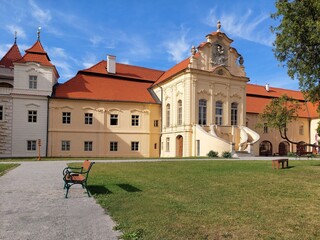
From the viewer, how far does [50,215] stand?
6.70 meters

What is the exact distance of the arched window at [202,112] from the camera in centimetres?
3426

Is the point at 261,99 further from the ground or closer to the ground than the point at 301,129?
further from the ground

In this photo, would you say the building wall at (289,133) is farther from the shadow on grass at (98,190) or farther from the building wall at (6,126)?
the shadow on grass at (98,190)

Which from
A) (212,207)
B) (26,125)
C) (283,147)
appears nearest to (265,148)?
(283,147)

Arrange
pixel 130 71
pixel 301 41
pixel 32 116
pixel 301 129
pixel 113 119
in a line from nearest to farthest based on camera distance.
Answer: pixel 301 41 < pixel 32 116 < pixel 113 119 < pixel 130 71 < pixel 301 129

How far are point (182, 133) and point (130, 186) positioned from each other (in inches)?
917

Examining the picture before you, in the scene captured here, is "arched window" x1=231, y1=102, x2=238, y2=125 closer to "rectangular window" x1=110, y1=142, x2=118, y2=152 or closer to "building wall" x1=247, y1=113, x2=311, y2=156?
"building wall" x1=247, y1=113, x2=311, y2=156

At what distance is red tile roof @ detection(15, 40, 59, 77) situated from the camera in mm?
33906

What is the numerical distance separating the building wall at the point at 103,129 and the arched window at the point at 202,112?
19.6 ft

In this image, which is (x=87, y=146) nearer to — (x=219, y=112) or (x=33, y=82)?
(x=33, y=82)

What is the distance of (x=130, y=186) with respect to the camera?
410 inches

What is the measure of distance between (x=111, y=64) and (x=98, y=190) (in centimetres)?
3122

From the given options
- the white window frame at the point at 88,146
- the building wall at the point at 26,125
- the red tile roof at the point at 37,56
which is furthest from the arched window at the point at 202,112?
the red tile roof at the point at 37,56

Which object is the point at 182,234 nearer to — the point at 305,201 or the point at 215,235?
the point at 215,235
